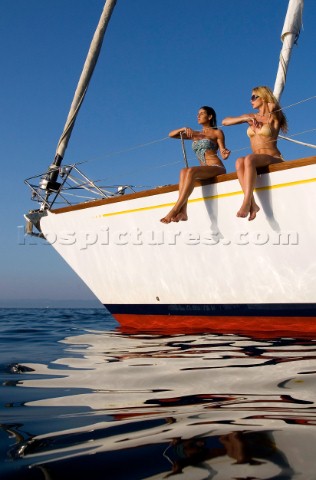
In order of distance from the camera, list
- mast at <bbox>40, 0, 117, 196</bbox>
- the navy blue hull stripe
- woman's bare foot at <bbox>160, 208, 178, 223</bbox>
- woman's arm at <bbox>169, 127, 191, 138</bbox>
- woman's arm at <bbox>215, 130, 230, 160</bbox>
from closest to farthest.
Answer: the navy blue hull stripe < woman's bare foot at <bbox>160, 208, 178, 223</bbox> < woman's arm at <bbox>215, 130, 230, 160</bbox> < woman's arm at <bbox>169, 127, 191, 138</bbox> < mast at <bbox>40, 0, 117, 196</bbox>

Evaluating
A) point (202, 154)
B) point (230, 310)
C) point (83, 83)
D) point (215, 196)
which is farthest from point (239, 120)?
point (83, 83)

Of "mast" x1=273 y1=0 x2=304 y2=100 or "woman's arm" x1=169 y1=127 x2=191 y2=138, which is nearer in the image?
"woman's arm" x1=169 y1=127 x2=191 y2=138

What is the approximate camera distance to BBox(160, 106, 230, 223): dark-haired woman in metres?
5.03

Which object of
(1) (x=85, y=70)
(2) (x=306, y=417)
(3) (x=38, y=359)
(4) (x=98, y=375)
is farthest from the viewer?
(1) (x=85, y=70)

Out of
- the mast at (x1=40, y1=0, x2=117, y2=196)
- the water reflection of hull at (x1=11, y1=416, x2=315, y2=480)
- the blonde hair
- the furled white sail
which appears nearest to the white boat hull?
the blonde hair

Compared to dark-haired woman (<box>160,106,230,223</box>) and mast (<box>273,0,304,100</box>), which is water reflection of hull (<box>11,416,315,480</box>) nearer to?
dark-haired woman (<box>160,106,230,223</box>)

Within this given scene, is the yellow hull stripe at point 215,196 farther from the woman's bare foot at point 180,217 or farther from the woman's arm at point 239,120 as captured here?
the woman's arm at point 239,120

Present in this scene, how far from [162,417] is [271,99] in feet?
13.8

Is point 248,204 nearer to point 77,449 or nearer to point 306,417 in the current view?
point 306,417

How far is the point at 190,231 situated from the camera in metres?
5.45

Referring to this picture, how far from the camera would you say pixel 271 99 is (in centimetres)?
493

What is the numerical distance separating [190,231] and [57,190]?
134 inches

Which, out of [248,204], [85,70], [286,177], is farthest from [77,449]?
[85,70]

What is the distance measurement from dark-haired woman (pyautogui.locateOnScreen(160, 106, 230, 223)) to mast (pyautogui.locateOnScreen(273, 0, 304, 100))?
10.3 feet
